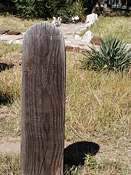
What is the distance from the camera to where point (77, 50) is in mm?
8266

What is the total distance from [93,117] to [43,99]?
1904mm

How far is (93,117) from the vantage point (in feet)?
12.6

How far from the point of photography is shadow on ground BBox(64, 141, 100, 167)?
9.41ft

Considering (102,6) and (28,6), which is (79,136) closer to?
(28,6)

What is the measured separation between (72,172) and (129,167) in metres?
0.57

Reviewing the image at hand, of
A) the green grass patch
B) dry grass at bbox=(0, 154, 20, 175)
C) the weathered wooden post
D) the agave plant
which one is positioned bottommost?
the green grass patch

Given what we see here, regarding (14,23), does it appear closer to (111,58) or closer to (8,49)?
(8,49)

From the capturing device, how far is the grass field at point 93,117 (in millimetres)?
2791

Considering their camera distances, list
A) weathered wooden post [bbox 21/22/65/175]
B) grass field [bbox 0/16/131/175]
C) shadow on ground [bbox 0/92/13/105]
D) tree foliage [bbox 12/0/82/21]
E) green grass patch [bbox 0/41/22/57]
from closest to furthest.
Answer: weathered wooden post [bbox 21/22/65/175]
grass field [bbox 0/16/131/175]
shadow on ground [bbox 0/92/13/105]
green grass patch [bbox 0/41/22/57]
tree foliage [bbox 12/0/82/21]

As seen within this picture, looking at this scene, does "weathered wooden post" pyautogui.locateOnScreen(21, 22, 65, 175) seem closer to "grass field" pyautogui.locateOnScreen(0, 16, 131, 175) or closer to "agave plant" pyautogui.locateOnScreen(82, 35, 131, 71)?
"grass field" pyautogui.locateOnScreen(0, 16, 131, 175)

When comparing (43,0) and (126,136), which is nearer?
(126,136)

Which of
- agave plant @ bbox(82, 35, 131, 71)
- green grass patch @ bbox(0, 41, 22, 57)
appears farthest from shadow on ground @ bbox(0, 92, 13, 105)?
green grass patch @ bbox(0, 41, 22, 57)

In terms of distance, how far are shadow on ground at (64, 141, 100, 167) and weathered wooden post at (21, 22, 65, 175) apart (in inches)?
26.3

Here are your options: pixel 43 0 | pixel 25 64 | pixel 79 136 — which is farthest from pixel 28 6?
pixel 25 64
